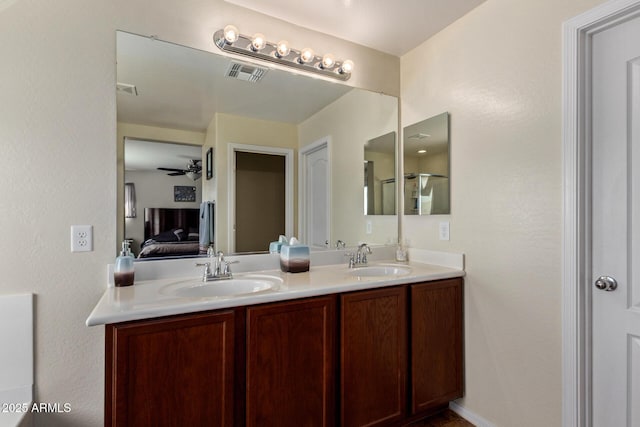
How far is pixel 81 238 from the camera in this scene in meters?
1.45

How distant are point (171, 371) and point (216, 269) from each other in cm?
60

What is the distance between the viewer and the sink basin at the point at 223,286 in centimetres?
150

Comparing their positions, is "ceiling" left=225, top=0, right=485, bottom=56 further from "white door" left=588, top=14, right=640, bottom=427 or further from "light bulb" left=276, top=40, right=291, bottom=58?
"white door" left=588, top=14, right=640, bottom=427

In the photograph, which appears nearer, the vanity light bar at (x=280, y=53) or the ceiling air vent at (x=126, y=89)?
the ceiling air vent at (x=126, y=89)

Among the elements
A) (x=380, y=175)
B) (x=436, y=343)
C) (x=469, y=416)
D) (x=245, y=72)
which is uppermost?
(x=245, y=72)

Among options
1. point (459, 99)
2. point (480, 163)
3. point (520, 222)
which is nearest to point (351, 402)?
point (520, 222)

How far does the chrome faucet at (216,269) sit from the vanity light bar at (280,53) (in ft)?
3.78

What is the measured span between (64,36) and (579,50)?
7.49 feet

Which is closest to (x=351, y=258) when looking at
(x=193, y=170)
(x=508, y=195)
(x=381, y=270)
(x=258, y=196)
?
(x=381, y=270)

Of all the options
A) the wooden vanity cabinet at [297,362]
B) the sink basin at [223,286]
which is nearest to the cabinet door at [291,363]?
the wooden vanity cabinet at [297,362]

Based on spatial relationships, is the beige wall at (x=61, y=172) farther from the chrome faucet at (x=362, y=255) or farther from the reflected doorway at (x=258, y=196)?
the chrome faucet at (x=362, y=255)

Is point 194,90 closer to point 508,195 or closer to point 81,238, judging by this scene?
point 81,238

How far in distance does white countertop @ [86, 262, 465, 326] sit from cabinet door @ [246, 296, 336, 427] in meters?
0.05

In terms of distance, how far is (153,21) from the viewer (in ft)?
5.25
